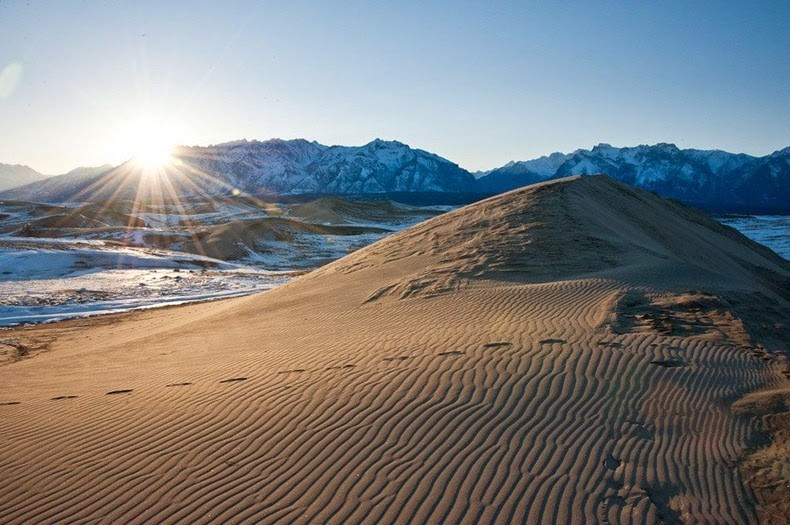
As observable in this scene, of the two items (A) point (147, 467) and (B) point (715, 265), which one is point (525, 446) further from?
(B) point (715, 265)

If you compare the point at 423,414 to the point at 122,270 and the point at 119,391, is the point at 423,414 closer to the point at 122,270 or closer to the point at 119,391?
the point at 119,391

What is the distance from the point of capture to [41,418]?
6.10 meters

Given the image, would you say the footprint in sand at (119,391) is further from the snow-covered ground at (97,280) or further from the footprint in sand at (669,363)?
the snow-covered ground at (97,280)

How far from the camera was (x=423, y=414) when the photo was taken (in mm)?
5102

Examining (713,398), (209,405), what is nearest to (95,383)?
(209,405)

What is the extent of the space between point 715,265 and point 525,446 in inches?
571

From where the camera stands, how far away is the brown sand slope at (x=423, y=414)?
4.05m

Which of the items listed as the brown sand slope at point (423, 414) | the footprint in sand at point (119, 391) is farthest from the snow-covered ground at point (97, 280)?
the footprint in sand at point (119, 391)

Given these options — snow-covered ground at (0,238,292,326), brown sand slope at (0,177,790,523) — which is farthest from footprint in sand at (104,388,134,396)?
snow-covered ground at (0,238,292,326)

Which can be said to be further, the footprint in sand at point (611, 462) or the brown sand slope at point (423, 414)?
the footprint in sand at point (611, 462)

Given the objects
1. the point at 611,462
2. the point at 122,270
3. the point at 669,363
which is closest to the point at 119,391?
the point at 611,462

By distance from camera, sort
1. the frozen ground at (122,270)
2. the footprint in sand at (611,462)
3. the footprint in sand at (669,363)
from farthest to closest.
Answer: the frozen ground at (122,270), the footprint in sand at (669,363), the footprint in sand at (611,462)

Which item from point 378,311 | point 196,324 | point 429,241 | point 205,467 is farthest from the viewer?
point 429,241

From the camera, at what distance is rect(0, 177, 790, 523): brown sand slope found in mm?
4055
